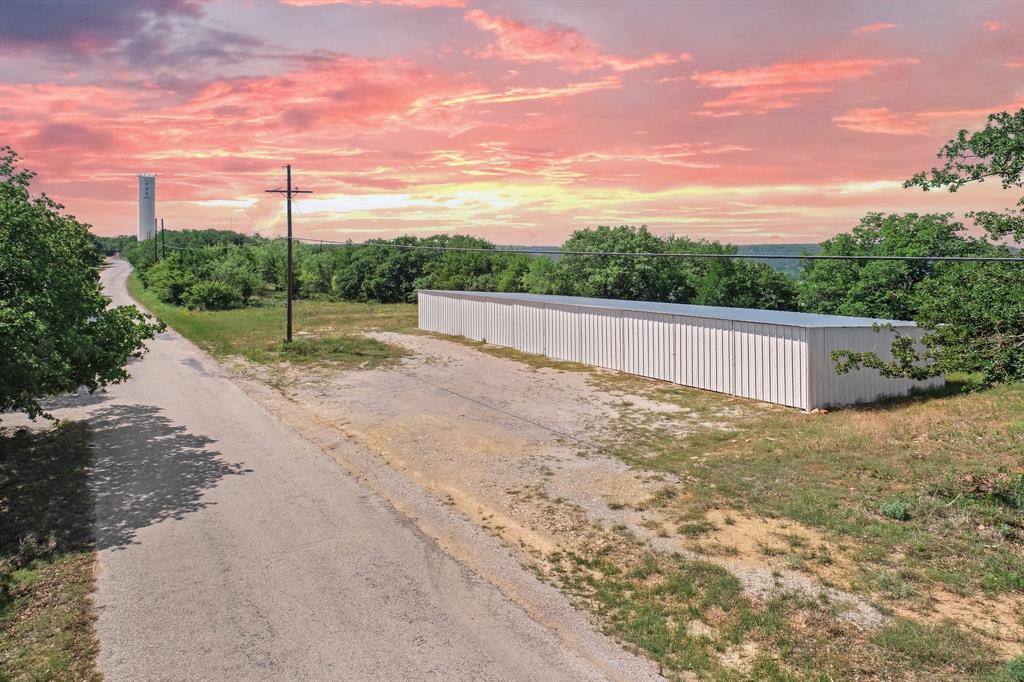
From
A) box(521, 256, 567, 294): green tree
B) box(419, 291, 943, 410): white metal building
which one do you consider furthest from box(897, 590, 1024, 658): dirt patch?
box(521, 256, 567, 294): green tree

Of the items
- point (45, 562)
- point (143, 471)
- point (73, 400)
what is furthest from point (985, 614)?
point (73, 400)

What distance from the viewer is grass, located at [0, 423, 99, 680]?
973 cm

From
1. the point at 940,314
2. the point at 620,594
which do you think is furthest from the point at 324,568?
the point at 940,314

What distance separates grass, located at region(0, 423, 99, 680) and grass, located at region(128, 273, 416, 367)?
55.8 ft

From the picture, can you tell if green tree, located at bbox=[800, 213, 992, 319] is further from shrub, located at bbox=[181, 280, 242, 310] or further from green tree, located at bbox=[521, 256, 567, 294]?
shrub, located at bbox=[181, 280, 242, 310]

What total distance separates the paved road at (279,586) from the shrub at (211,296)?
163 ft

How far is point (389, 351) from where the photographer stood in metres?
39.8

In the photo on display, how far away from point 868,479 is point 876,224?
1594 inches

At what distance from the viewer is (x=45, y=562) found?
Answer: 12.8 meters

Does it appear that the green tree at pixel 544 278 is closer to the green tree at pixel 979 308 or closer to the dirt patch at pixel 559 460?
the dirt patch at pixel 559 460

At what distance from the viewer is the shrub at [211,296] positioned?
64.8 m

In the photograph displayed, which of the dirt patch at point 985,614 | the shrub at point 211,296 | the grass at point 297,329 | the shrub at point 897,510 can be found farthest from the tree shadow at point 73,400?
the shrub at point 211,296

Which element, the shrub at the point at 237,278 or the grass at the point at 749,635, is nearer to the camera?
the grass at the point at 749,635

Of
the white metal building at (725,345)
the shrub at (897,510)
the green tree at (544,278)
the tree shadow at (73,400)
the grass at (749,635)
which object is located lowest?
the grass at (749,635)
